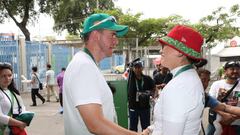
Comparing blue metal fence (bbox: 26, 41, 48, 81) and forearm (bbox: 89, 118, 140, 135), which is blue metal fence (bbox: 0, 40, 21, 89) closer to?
blue metal fence (bbox: 26, 41, 48, 81)

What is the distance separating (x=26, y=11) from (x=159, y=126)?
27910mm

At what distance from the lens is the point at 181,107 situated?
2189 mm

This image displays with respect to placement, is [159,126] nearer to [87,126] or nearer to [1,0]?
[87,126]

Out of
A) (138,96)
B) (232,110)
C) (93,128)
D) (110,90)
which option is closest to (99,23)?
(110,90)

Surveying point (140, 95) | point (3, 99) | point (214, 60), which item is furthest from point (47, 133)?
point (214, 60)

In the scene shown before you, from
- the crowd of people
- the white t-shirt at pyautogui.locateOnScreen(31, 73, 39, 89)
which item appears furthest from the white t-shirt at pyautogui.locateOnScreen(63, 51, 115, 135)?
the white t-shirt at pyautogui.locateOnScreen(31, 73, 39, 89)

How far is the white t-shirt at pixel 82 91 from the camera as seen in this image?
226 cm

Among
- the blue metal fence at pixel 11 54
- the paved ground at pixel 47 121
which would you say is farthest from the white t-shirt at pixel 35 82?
the blue metal fence at pixel 11 54

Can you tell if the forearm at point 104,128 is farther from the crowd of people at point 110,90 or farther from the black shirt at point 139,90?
the black shirt at point 139,90

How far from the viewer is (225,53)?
30.4 m

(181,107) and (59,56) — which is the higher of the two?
(181,107)

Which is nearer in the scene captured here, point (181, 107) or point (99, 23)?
point (181, 107)

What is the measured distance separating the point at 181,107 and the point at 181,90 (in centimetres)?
10

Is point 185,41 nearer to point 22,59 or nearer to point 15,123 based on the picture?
point 15,123
